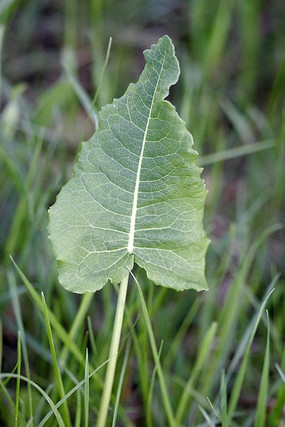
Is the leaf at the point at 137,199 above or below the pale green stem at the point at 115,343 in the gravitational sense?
above

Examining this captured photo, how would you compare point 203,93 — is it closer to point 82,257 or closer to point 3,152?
point 3,152

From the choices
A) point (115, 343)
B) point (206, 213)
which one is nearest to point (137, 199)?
point (115, 343)

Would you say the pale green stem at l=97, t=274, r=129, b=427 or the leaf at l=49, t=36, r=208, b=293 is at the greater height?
the leaf at l=49, t=36, r=208, b=293

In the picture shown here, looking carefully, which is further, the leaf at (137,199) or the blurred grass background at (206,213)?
the blurred grass background at (206,213)

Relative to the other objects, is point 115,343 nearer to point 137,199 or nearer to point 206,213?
point 137,199

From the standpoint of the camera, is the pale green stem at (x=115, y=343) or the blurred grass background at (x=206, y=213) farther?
the blurred grass background at (x=206, y=213)
